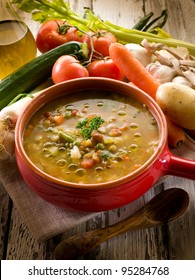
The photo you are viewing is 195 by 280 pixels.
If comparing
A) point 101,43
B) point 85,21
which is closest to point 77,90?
point 101,43

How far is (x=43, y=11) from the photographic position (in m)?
2.43

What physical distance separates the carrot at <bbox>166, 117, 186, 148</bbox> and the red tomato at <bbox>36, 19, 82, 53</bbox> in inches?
28.0

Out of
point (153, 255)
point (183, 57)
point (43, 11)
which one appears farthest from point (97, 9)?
point (153, 255)

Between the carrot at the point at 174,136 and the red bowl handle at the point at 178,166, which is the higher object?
the red bowl handle at the point at 178,166

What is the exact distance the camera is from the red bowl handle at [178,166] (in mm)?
1633

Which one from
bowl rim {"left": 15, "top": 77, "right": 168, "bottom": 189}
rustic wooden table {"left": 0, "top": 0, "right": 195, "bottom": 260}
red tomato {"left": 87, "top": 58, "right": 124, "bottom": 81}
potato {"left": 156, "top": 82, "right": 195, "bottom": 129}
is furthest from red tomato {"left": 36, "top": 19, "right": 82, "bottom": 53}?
rustic wooden table {"left": 0, "top": 0, "right": 195, "bottom": 260}

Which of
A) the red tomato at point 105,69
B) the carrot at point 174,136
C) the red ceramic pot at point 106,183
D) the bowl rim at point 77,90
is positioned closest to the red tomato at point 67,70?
the red tomato at point 105,69

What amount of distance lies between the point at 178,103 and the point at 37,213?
25.0 inches

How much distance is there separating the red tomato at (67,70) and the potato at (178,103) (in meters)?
0.37

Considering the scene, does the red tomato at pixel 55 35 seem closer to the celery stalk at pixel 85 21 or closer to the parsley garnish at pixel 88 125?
the celery stalk at pixel 85 21

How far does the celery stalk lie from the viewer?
237 cm

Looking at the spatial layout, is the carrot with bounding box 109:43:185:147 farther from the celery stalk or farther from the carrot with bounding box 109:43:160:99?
the celery stalk

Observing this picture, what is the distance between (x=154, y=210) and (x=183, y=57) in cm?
77

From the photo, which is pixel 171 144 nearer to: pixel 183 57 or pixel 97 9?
pixel 183 57
